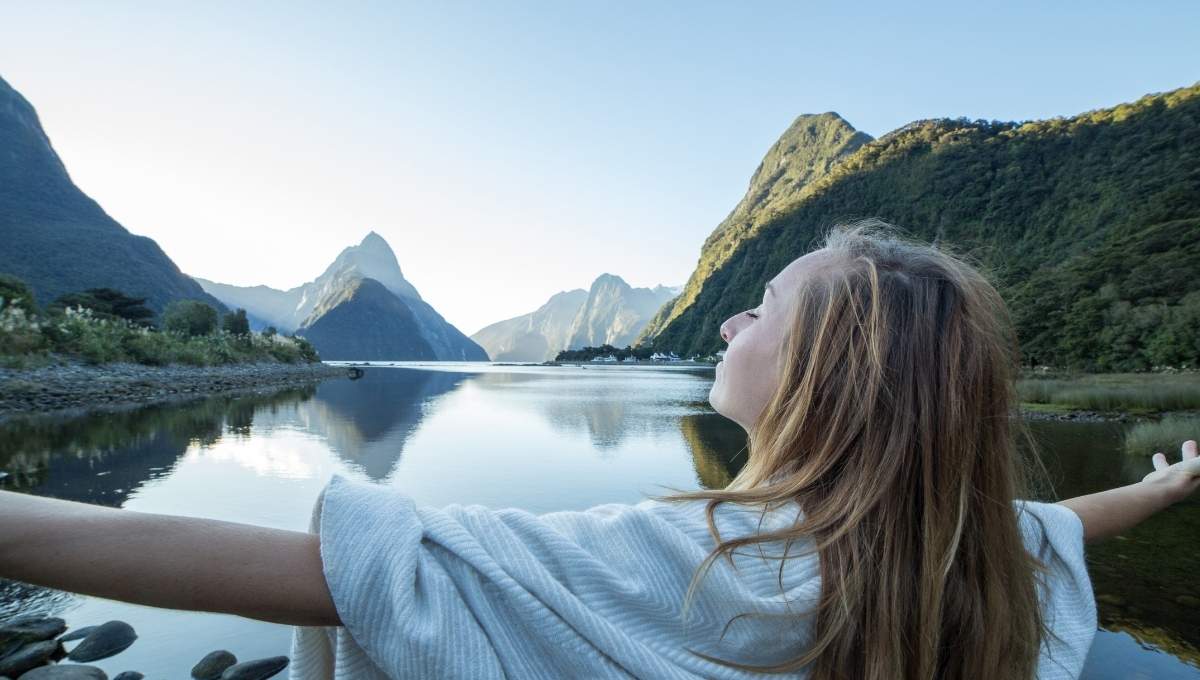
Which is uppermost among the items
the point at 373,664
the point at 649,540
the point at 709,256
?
the point at 709,256

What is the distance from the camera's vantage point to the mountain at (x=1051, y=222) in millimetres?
23938

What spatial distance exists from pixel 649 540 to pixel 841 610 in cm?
27

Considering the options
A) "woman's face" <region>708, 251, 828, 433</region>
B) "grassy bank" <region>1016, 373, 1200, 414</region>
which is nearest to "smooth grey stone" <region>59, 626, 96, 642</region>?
"woman's face" <region>708, 251, 828, 433</region>

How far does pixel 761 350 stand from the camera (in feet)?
3.55

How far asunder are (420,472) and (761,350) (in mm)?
9294

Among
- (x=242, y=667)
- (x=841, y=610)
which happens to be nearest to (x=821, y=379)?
(x=841, y=610)

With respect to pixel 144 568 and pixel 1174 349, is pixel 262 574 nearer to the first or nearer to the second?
pixel 144 568

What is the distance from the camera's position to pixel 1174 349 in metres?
20.5

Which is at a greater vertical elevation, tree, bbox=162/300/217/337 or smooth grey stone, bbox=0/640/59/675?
tree, bbox=162/300/217/337

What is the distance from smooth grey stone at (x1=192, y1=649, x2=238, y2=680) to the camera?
11.6 feet

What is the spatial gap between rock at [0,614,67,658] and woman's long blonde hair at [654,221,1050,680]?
15.7 ft

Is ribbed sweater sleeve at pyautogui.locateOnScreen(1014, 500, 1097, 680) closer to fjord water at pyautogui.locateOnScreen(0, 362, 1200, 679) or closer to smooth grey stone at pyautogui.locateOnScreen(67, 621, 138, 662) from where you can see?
fjord water at pyautogui.locateOnScreen(0, 362, 1200, 679)

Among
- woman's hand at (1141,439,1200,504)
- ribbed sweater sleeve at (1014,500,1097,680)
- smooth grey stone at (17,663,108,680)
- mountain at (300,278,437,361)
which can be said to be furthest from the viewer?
mountain at (300,278,437,361)

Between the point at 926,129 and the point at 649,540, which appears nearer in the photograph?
→ the point at 649,540
